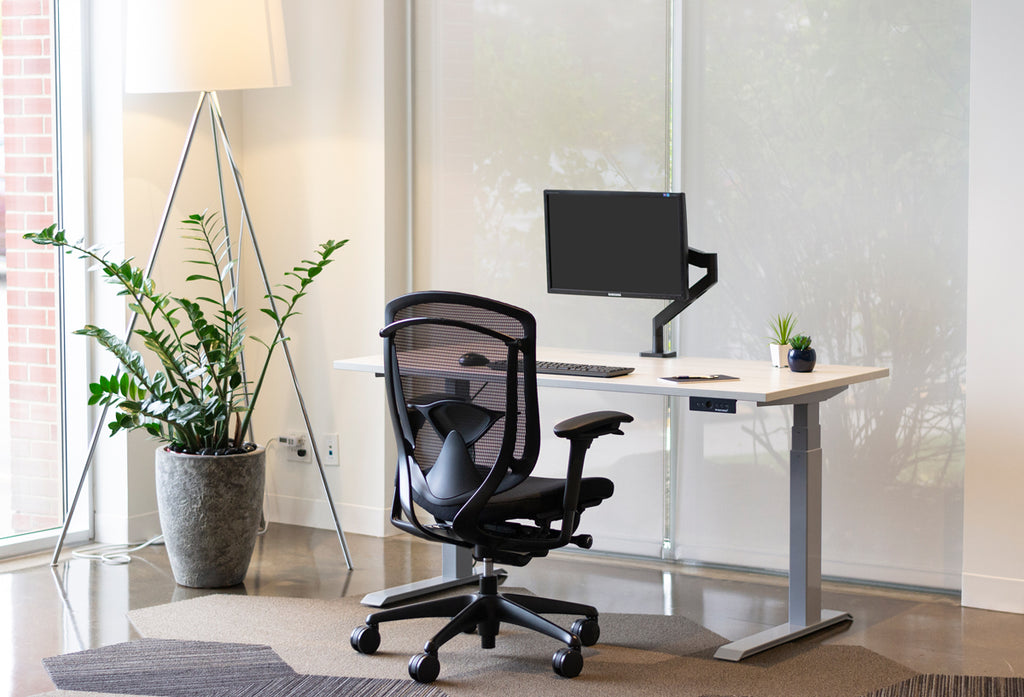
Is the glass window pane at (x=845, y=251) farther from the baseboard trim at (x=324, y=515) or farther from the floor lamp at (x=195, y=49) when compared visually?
the floor lamp at (x=195, y=49)

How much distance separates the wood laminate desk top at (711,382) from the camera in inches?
138

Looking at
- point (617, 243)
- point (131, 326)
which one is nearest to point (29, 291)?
point (131, 326)

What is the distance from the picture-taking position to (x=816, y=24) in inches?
173

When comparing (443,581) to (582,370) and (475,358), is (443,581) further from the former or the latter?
(475,358)

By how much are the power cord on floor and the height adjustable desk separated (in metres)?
1.17

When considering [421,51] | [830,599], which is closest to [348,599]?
[830,599]

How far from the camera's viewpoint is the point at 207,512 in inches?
169

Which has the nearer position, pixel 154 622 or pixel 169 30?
pixel 154 622

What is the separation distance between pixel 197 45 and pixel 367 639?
2224 mm

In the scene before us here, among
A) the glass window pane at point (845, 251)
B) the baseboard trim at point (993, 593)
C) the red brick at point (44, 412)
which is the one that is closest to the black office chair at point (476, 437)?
the glass window pane at point (845, 251)

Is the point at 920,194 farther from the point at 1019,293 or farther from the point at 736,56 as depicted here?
the point at 736,56

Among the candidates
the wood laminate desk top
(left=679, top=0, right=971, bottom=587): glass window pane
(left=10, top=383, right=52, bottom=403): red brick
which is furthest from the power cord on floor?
(left=679, top=0, right=971, bottom=587): glass window pane

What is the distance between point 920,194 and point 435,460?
2.02 m

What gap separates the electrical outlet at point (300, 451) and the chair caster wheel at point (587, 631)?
6.60ft
